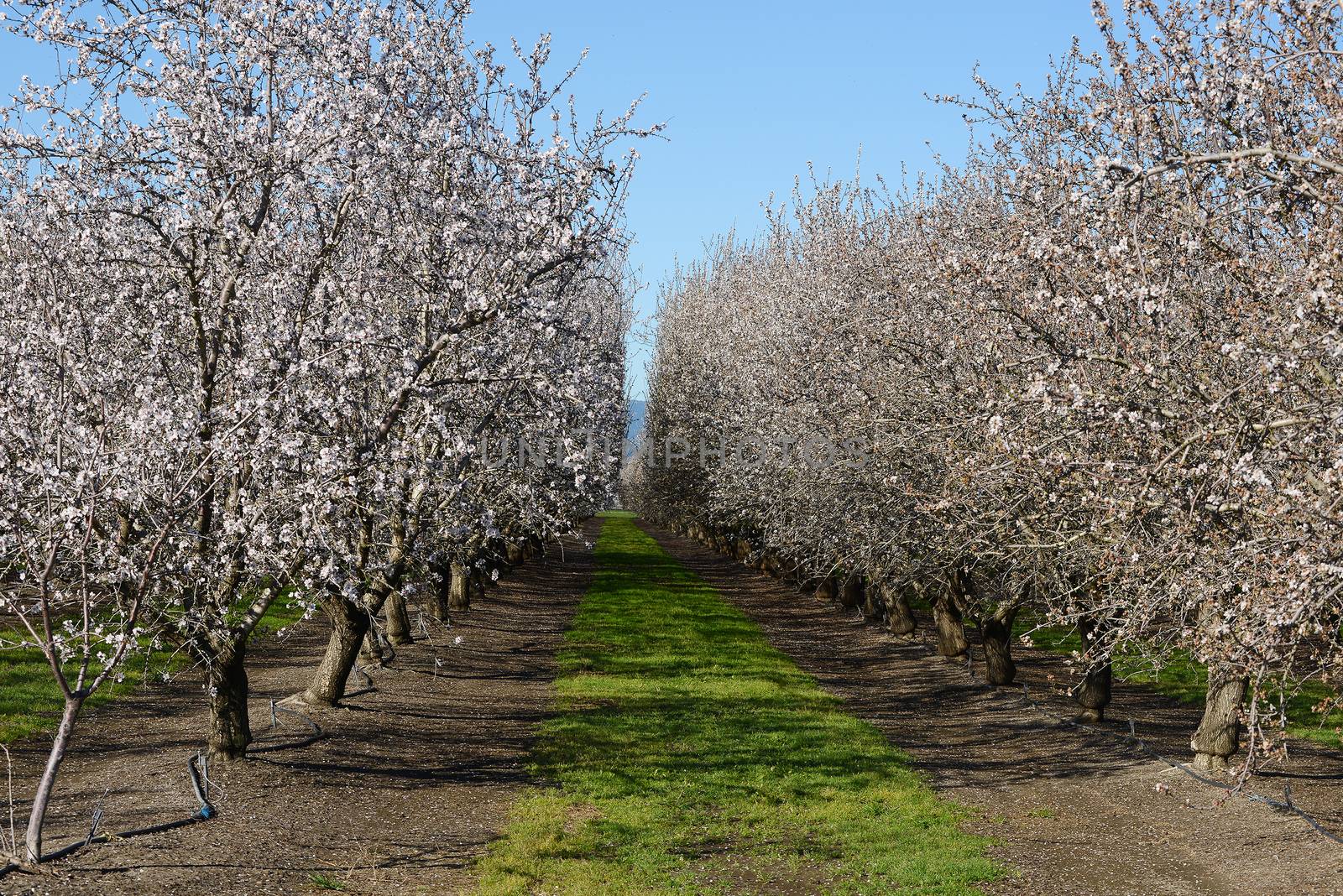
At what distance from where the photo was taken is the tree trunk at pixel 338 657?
57.0ft

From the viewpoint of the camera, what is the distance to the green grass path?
12.0 m

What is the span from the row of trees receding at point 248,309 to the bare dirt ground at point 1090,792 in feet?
23.8

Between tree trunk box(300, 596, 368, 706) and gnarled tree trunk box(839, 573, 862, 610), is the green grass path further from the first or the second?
gnarled tree trunk box(839, 573, 862, 610)

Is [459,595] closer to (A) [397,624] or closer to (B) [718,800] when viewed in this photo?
(A) [397,624]

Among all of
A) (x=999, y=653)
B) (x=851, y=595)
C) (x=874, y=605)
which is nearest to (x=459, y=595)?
(x=874, y=605)

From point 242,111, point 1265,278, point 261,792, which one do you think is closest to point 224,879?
point 261,792

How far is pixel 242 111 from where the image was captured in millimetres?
12773

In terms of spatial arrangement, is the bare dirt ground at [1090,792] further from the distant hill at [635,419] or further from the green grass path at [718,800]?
the distant hill at [635,419]

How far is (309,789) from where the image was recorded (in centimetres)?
1388

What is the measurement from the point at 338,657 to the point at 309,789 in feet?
13.9

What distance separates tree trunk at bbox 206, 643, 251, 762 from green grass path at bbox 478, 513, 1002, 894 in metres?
3.76

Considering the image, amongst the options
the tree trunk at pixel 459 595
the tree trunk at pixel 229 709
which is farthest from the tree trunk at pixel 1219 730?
the tree trunk at pixel 459 595

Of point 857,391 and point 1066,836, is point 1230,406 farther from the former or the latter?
point 857,391

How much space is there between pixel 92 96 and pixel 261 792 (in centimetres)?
836
